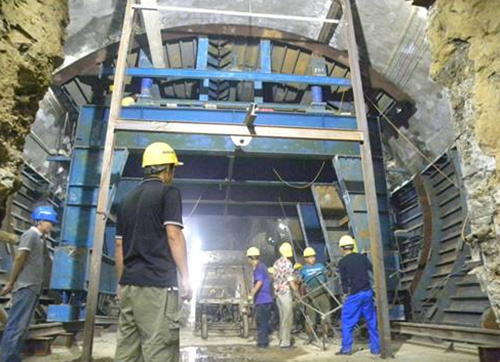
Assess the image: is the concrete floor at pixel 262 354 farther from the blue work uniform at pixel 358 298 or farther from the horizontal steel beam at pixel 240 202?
the horizontal steel beam at pixel 240 202

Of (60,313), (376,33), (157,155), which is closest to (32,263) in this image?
(60,313)

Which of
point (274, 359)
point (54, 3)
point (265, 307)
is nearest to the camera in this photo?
point (54, 3)

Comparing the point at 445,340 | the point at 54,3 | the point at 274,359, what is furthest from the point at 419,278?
the point at 54,3

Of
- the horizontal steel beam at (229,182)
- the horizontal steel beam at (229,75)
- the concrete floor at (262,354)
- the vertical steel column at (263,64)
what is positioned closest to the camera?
the concrete floor at (262,354)

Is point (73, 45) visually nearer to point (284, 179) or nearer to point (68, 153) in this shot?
point (68, 153)

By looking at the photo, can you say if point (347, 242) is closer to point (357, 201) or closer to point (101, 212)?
point (357, 201)

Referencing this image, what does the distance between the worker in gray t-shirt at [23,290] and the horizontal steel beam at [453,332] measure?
4.22 m

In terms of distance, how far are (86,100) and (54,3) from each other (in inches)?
291

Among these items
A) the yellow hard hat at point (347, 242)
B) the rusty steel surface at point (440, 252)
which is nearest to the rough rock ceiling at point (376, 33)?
the rusty steel surface at point (440, 252)

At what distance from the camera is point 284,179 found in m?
7.49

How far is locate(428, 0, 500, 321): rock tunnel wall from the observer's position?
169 centimetres

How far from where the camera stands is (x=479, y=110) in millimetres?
1758

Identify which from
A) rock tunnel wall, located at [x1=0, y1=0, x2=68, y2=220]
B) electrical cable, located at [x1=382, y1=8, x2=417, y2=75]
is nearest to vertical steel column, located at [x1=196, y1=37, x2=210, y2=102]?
electrical cable, located at [x1=382, y1=8, x2=417, y2=75]

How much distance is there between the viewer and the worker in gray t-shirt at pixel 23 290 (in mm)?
3240
